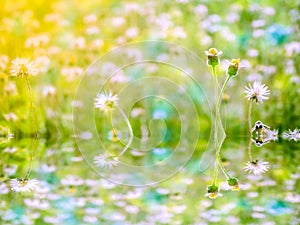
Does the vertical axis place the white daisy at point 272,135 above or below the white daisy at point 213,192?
above

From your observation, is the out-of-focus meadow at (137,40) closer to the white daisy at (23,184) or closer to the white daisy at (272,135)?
the white daisy at (272,135)

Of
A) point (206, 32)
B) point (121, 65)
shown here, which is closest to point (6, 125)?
point (121, 65)

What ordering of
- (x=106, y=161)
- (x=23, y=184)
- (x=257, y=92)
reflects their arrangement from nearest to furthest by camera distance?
(x=23, y=184) → (x=106, y=161) → (x=257, y=92)

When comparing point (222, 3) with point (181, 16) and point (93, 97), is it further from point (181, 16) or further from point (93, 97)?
point (93, 97)

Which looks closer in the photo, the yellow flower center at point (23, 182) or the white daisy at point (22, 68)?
the yellow flower center at point (23, 182)

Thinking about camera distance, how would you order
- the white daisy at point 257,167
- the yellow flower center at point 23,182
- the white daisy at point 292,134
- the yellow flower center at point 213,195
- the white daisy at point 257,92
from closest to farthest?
the yellow flower center at point 213,195 < the yellow flower center at point 23,182 < the white daisy at point 257,167 < the white daisy at point 257,92 < the white daisy at point 292,134

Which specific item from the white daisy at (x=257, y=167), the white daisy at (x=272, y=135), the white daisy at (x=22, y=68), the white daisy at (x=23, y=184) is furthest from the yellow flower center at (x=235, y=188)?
the white daisy at (x=22, y=68)

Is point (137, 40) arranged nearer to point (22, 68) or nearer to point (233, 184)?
point (22, 68)

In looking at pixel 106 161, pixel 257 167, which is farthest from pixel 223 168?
pixel 106 161
